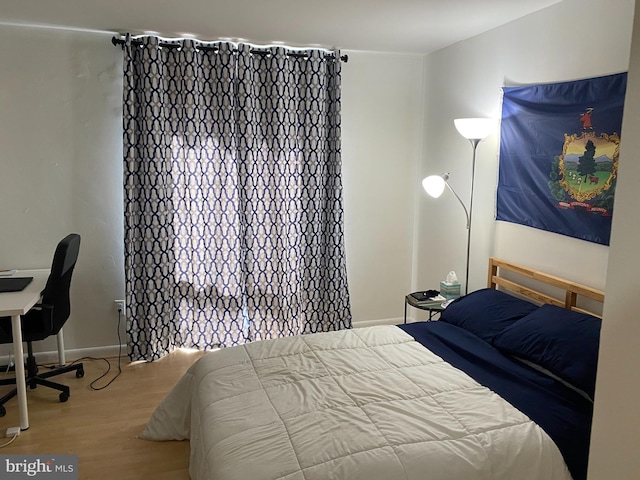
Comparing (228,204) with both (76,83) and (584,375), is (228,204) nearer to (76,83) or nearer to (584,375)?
(76,83)

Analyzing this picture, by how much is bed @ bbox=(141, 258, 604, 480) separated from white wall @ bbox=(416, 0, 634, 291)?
232 millimetres

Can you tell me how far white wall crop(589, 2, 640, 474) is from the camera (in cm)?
93

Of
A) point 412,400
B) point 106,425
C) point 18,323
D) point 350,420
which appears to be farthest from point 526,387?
point 18,323

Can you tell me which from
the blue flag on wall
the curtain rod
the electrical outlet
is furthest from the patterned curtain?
the blue flag on wall

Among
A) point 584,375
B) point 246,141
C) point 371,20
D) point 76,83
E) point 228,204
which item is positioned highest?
point 371,20

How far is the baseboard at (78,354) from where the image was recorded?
4.11 m

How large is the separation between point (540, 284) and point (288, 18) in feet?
Result: 7.72

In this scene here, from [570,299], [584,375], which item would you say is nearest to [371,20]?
[570,299]

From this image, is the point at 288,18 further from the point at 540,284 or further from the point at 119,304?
the point at 119,304

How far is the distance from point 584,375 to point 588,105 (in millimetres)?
1452

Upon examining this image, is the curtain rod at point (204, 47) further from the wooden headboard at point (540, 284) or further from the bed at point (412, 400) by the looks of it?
the bed at point (412, 400)

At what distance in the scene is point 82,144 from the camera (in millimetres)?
4020

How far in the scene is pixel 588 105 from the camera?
2.88 metres

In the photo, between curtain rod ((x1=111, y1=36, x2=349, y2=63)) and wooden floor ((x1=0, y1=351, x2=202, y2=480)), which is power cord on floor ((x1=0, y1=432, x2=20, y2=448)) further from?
curtain rod ((x1=111, y1=36, x2=349, y2=63))
